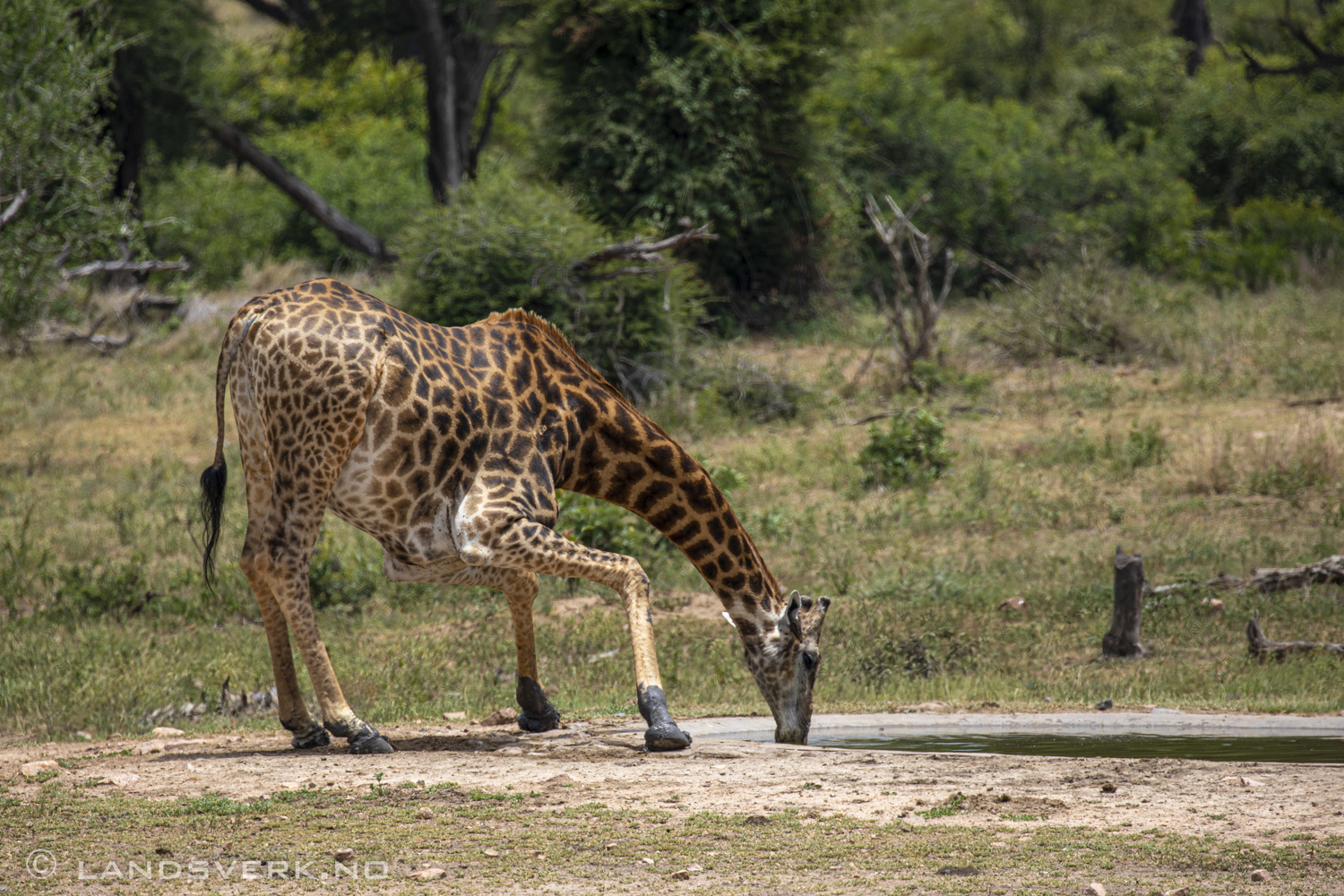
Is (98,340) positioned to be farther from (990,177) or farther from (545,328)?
(990,177)

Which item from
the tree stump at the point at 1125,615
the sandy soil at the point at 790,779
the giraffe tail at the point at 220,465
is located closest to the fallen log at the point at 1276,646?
the tree stump at the point at 1125,615

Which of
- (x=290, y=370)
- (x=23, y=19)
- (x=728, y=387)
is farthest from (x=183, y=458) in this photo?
(x=290, y=370)

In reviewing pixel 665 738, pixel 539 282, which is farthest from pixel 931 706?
pixel 539 282

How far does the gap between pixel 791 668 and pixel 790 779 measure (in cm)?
124

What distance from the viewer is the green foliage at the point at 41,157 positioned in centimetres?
1455

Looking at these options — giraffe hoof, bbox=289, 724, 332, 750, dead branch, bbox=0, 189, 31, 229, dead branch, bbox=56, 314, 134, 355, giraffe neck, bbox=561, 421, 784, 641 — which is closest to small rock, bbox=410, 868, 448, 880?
giraffe hoof, bbox=289, 724, 332, 750

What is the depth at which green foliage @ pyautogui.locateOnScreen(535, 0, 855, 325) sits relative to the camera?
20.3 metres

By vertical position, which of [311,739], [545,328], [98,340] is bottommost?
[311,739]

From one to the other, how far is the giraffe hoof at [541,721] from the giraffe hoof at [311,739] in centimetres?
106

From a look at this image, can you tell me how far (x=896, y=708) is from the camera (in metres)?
8.02

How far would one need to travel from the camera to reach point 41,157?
14.6 meters

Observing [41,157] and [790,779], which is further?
[41,157]

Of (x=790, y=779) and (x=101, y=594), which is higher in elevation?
(x=101, y=594)

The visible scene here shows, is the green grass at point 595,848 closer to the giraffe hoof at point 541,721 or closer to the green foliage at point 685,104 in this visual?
the giraffe hoof at point 541,721
